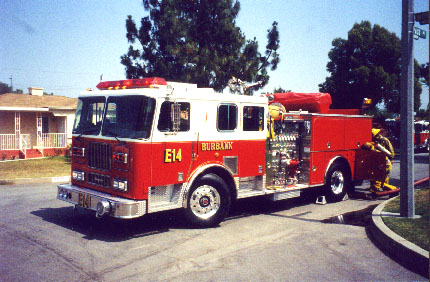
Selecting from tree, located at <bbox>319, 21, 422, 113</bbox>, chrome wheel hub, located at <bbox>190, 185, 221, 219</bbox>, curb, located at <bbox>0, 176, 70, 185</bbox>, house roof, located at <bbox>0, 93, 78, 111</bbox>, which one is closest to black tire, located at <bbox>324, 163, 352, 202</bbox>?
chrome wheel hub, located at <bbox>190, 185, 221, 219</bbox>

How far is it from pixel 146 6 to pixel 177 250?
41.4ft

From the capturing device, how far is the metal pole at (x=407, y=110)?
7230 millimetres

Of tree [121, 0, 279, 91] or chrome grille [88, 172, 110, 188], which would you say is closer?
chrome grille [88, 172, 110, 188]

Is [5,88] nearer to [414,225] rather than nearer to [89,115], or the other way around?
[89,115]

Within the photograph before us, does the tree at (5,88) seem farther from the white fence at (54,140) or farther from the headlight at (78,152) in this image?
the headlight at (78,152)

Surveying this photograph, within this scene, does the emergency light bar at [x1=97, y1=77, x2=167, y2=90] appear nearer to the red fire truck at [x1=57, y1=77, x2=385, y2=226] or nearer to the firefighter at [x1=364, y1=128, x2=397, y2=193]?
the red fire truck at [x1=57, y1=77, x2=385, y2=226]

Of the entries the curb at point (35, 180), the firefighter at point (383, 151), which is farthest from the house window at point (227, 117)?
the curb at point (35, 180)

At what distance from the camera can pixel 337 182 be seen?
33.5ft

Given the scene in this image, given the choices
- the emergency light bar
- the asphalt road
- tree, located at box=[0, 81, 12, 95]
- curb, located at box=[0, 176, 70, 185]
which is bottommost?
the asphalt road

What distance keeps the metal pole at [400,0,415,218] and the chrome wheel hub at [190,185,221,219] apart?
3.55 meters

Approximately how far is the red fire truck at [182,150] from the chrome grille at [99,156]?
0.06ft

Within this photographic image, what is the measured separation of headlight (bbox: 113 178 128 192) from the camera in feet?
20.7

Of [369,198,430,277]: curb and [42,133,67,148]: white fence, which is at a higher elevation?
[42,133,67,148]: white fence

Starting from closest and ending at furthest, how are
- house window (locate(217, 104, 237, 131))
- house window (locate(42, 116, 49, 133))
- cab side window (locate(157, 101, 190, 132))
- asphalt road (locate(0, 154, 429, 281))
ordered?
asphalt road (locate(0, 154, 429, 281)) < cab side window (locate(157, 101, 190, 132)) < house window (locate(217, 104, 237, 131)) < house window (locate(42, 116, 49, 133))
